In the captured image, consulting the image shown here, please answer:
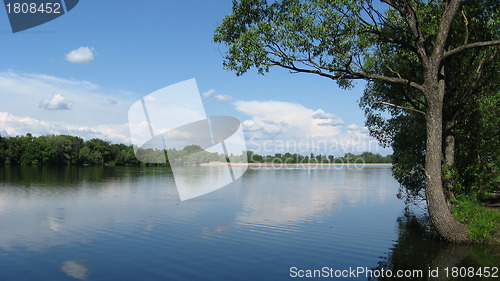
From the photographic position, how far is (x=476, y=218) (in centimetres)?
1606

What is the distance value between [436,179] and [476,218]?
8.15ft

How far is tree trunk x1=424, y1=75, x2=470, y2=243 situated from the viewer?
15586mm

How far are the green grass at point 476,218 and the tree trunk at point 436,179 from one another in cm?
36

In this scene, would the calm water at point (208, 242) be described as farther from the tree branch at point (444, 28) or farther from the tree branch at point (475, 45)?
the tree branch at point (475, 45)

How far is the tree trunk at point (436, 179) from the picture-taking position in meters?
15.6

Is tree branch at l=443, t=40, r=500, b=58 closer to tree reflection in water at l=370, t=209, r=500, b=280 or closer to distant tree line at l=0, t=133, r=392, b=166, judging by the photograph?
tree reflection in water at l=370, t=209, r=500, b=280

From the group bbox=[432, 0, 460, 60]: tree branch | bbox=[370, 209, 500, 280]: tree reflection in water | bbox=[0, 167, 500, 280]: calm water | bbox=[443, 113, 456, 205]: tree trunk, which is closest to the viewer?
bbox=[0, 167, 500, 280]: calm water

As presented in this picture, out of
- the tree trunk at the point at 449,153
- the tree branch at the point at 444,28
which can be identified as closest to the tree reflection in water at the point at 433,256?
the tree trunk at the point at 449,153

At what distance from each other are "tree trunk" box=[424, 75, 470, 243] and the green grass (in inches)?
14.2

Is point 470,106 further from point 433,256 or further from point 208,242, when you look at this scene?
point 208,242

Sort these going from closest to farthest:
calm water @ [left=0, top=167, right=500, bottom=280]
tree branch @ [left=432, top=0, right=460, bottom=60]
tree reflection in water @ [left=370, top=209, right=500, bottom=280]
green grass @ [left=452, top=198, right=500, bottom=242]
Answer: calm water @ [left=0, top=167, right=500, bottom=280] → tree reflection in water @ [left=370, top=209, right=500, bottom=280] → tree branch @ [left=432, top=0, right=460, bottom=60] → green grass @ [left=452, top=198, right=500, bottom=242]

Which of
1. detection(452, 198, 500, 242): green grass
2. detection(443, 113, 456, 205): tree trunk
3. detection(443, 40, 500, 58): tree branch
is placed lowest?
detection(452, 198, 500, 242): green grass

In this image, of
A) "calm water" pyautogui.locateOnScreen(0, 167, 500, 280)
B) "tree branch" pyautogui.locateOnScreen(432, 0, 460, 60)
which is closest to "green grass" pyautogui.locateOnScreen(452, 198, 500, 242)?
"calm water" pyautogui.locateOnScreen(0, 167, 500, 280)

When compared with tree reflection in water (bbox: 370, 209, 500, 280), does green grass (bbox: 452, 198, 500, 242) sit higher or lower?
higher
